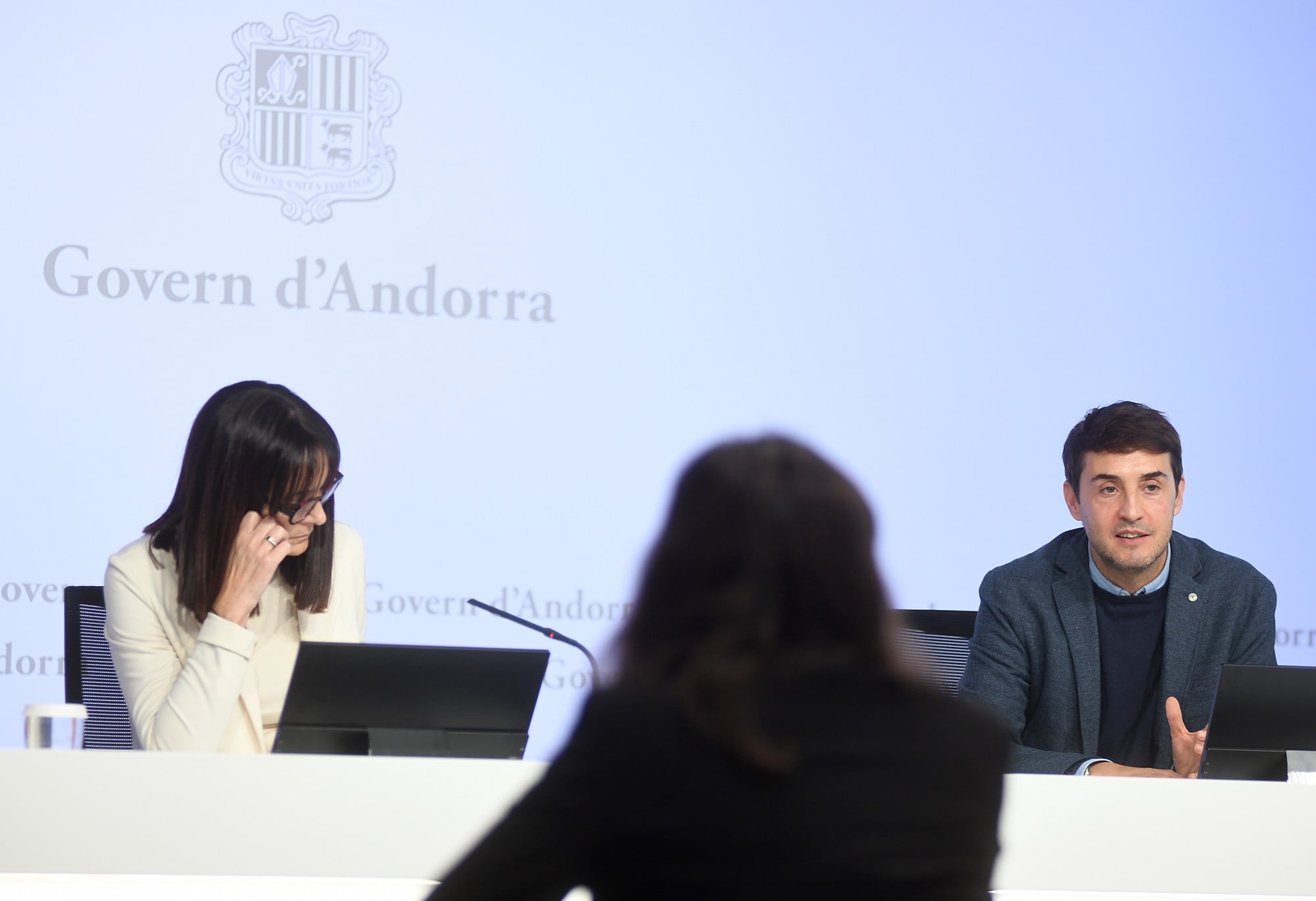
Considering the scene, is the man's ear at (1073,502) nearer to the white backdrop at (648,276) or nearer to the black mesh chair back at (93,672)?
→ the white backdrop at (648,276)

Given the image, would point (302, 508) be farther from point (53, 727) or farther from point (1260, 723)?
point (1260, 723)

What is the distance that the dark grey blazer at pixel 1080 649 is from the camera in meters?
2.34

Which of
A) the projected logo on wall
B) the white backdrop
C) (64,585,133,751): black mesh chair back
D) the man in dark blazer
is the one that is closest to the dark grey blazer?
the man in dark blazer

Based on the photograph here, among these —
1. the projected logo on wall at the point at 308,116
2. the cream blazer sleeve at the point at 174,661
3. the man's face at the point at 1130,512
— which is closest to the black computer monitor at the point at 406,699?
the cream blazer sleeve at the point at 174,661

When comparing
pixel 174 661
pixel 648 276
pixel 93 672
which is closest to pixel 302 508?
pixel 174 661

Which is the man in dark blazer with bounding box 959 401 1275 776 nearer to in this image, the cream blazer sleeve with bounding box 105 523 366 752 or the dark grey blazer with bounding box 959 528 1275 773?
the dark grey blazer with bounding box 959 528 1275 773

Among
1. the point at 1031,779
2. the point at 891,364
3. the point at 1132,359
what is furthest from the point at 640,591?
the point at 1132,359

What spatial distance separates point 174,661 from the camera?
206 centimetres

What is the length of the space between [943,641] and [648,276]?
1.40m

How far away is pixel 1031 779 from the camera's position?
1559 mm

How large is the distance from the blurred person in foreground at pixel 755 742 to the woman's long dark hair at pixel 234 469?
1.34m

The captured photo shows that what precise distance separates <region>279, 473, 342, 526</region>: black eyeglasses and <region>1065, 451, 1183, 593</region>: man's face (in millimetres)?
1313

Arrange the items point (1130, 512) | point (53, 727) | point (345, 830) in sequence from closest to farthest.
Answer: point (345, 830) → point (53, 727) → point (1130, 512)

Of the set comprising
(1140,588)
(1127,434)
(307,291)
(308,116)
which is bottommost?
(1140,588)
